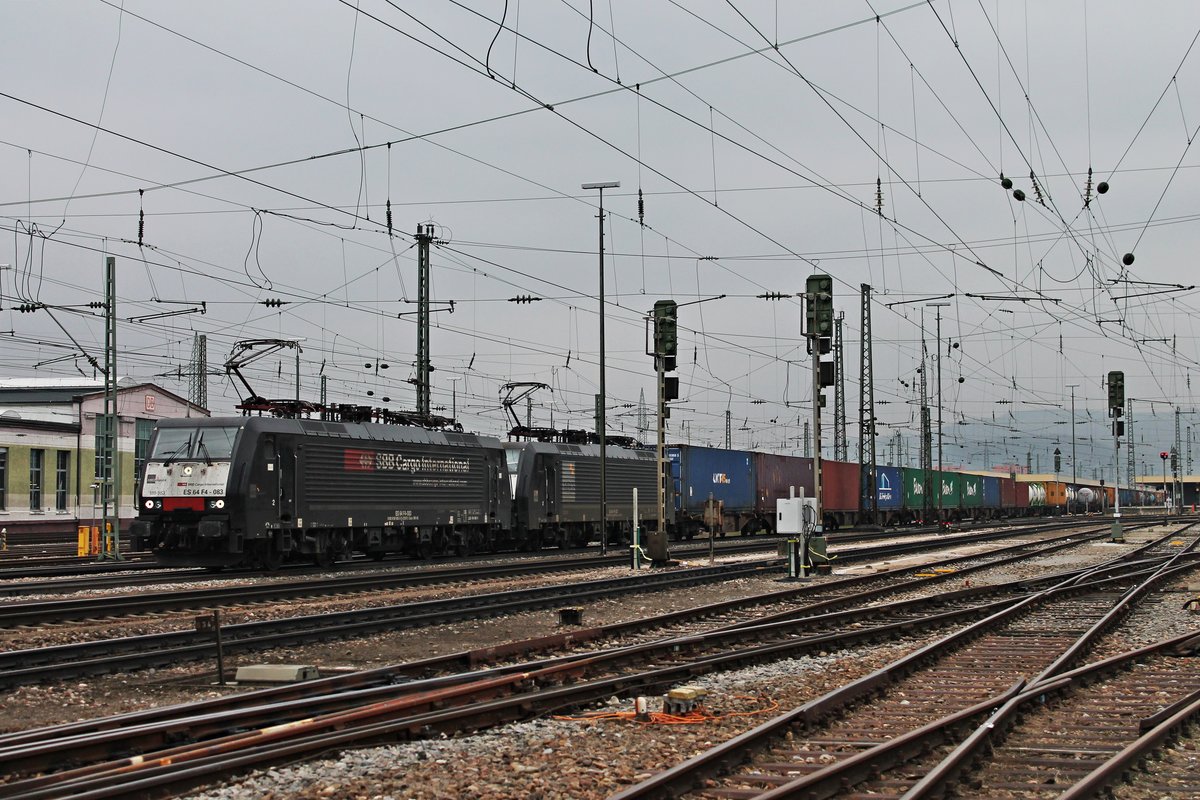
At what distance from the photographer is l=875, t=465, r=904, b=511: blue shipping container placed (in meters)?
60.8

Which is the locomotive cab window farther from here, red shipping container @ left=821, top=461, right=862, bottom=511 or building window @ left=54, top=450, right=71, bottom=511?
red shipping container @ left=821, top=461, right=862, bottom=511

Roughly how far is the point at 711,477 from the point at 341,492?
19803 mm

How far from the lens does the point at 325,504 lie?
2766 cm

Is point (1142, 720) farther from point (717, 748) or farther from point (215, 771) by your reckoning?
point (215, 771)

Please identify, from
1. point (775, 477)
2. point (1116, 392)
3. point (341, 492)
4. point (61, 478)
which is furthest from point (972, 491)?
point (341, 492)

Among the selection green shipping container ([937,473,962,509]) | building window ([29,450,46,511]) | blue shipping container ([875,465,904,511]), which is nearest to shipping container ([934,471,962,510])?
green shipping container ([937,473,962,509])

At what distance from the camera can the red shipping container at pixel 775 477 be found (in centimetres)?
4972

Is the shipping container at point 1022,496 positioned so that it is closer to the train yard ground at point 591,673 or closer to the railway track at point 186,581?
the railway track at point 186,581

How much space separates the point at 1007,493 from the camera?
84.6 metres

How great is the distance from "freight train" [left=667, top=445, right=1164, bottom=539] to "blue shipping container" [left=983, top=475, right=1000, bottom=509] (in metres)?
0.06

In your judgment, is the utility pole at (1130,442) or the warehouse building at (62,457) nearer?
the warehouse building at (62,457)

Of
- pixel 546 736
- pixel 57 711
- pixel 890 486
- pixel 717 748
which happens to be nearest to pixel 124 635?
pixel 57 711

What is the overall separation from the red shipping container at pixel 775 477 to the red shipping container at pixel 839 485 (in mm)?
764

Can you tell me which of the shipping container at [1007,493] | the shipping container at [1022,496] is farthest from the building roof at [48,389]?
the shipping container at [1022,496]
